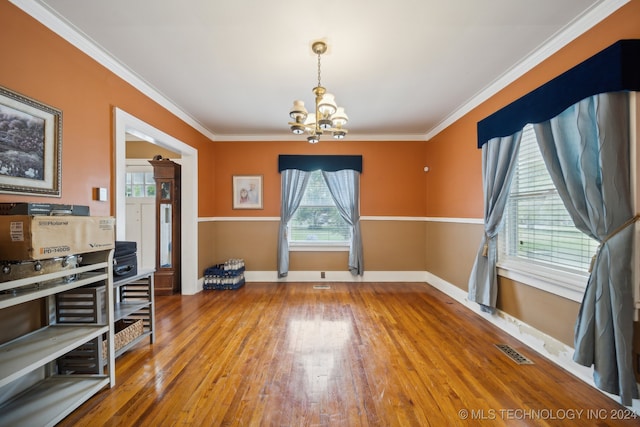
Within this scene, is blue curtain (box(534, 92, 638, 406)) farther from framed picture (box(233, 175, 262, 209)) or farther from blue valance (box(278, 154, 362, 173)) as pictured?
framed picture (box(233, 175, 262, 209))

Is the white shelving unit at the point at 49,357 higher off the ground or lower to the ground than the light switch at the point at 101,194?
lower

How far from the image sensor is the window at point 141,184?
4.56 metres

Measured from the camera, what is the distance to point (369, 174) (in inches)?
189

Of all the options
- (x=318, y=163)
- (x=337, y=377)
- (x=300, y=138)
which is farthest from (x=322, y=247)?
(x=337, y=377)

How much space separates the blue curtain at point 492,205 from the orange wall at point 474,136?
0.30 m

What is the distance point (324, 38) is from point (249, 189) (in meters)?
3.14

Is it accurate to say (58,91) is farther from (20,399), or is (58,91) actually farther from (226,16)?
(20,399)

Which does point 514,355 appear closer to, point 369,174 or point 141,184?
point 369,174

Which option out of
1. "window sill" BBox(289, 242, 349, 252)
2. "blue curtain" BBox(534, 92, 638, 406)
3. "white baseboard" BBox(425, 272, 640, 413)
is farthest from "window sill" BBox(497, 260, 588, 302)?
"window sill" BBox(289, 242, 349, 252)

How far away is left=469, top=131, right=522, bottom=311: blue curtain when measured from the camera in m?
2.66

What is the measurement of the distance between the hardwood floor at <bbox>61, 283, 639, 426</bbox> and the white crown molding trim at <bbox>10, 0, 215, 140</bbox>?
2.63 metres

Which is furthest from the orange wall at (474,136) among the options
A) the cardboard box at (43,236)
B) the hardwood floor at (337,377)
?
the cardboard box at (43,236)

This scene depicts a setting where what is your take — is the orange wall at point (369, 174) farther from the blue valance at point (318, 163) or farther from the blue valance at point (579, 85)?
the blue valance at point (579, 85)

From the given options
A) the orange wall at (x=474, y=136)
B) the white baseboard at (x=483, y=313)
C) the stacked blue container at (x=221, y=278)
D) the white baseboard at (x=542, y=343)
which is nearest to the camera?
the orange wall at (x=474, y=136)
